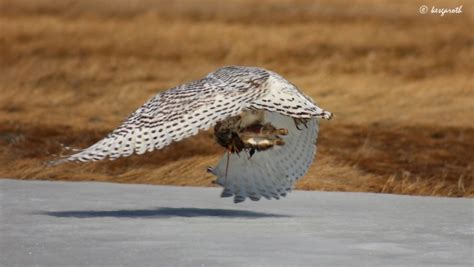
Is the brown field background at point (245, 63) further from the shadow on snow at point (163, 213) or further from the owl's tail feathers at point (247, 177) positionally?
the owl's tail feathers at point (247, 177)

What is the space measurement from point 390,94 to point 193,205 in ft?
34.5

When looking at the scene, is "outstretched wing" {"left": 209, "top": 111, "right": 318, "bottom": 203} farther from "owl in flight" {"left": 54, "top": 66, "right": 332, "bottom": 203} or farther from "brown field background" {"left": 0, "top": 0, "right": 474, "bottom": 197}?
"brown field background" {"left": 0, "top": 0, "right": 474, "bottom": 197}

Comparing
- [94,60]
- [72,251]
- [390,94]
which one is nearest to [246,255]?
[72,251]

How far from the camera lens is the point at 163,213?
47.3 ft

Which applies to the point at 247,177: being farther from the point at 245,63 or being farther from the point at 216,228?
the point at 245,63

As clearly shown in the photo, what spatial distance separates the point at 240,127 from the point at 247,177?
32.8 inches

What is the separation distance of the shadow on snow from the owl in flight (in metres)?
0.34

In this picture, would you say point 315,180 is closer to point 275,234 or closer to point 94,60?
point 275,234

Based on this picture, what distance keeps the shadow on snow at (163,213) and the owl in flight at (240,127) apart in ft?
1.11

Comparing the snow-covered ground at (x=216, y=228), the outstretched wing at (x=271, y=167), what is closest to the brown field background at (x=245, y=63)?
the snow-covered ground at (x=216, y=228)

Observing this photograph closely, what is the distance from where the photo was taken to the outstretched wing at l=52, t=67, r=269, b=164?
13.0 meters

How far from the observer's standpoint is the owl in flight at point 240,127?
13.1 metres

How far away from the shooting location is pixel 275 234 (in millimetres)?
12953

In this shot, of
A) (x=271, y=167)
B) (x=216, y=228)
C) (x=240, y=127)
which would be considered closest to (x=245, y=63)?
(x=271, y=167)
